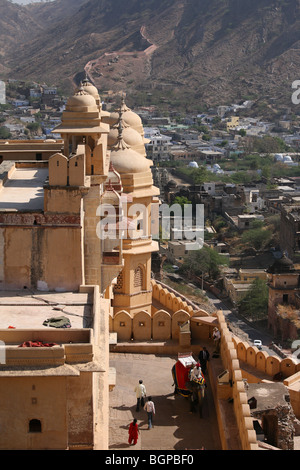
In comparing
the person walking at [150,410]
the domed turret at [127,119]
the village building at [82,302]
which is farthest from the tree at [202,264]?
the person walking at [150,410]

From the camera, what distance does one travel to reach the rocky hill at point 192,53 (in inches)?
5955

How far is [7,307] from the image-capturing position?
501 inches

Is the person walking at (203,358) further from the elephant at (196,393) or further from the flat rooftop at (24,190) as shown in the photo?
the flat rooftop at (24,190)

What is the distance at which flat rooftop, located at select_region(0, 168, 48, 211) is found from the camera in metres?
14.3

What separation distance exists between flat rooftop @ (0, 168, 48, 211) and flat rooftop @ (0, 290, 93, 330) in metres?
1.42

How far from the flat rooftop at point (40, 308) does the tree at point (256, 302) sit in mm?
33325

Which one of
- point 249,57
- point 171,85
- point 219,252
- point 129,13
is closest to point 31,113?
point 171,85

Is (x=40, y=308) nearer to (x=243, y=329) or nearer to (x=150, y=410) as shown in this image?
(x=150, y=410)

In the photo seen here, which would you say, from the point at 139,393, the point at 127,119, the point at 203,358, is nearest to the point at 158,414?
the point at 139,393

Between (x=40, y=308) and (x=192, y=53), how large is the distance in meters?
156

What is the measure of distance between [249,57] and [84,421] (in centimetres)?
15429

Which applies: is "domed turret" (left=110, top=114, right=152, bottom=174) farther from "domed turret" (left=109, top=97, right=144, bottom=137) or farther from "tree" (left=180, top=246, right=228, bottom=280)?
"tree" (left=180, top=246, right=228, bottom=280)

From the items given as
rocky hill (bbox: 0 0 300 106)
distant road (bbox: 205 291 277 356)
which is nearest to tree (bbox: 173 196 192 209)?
distant road (bbox: 205 291 277 356)
